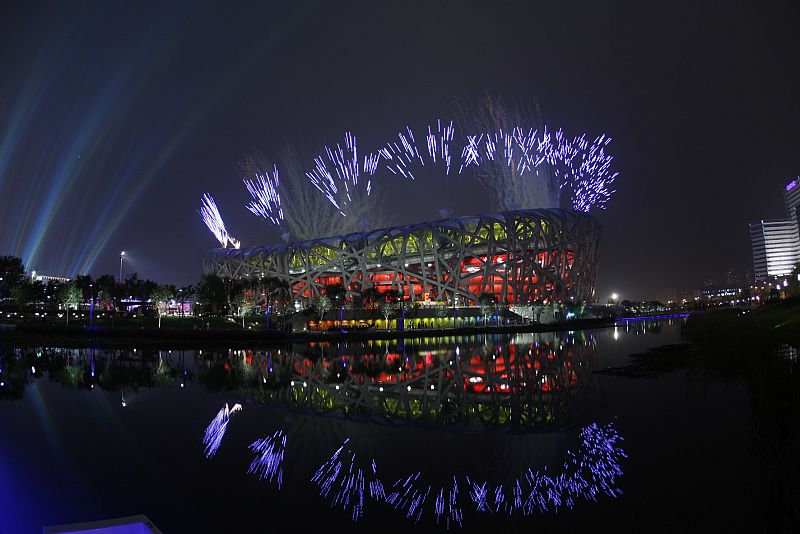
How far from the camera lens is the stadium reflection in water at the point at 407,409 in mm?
6902

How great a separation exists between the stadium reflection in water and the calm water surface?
0.16 feet

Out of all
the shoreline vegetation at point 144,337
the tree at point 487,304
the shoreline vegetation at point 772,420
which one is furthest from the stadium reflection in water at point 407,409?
the tree at point 487,304

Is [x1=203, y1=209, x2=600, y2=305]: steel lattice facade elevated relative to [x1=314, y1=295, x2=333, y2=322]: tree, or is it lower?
elevated

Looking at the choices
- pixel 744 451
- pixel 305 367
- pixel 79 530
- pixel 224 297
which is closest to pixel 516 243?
pixel 224 297

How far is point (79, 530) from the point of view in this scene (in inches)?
153

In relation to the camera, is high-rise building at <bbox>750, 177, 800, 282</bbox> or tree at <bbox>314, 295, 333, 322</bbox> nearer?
tree at <bbox>314, 295, 333, 322</bbox>

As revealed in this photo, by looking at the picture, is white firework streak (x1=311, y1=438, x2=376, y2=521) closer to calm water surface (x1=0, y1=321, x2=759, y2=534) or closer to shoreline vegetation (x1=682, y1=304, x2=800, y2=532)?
calm water surface (x1=0, y1=321, x2=759, y2=534)

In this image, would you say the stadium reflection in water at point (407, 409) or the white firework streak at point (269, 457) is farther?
the white firework streak at point (269, 457)

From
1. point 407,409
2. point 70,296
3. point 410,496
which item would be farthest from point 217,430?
point 70,296

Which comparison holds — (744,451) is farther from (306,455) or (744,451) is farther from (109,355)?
(109,355)

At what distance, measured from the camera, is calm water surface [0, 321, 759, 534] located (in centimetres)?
621

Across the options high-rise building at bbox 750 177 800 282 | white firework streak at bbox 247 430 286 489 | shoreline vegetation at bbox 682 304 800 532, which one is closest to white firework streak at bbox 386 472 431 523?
white firework streak at bbox 247 430 286 489

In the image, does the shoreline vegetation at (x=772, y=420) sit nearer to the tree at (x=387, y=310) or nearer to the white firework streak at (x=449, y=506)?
the white firework streak at (x=449, y=506)

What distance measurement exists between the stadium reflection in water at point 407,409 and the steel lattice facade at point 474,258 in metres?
41.6
